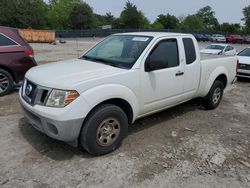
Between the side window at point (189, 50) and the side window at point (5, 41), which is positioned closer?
the side window at point (189, 50)

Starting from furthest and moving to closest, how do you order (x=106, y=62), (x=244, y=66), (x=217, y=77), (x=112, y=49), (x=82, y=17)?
1. (x=82, y=17)
2. (x=244, y=66)
3. (x=217, y=77)
4. (x=112, y=49)
5. (x=106, y=62)

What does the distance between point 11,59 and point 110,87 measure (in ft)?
13.3

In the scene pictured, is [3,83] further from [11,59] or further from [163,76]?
[163,76]

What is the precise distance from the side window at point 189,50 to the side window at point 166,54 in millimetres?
295

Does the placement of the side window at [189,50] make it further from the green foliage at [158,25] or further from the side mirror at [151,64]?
the green foliage at [158,25]

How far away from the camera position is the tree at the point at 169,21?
104m

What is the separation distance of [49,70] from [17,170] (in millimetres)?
1517

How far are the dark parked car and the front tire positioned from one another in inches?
156

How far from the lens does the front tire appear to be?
381 centimetres

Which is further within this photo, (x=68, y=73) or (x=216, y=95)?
(x=216, y=95)

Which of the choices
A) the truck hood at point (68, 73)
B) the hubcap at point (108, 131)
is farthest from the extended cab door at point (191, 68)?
the hubcap at point (108, 131)

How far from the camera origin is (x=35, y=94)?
3.88 metres

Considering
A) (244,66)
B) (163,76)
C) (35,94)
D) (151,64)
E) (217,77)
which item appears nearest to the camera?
(35,94)

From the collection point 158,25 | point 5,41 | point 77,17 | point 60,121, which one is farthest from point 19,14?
point 60,121
